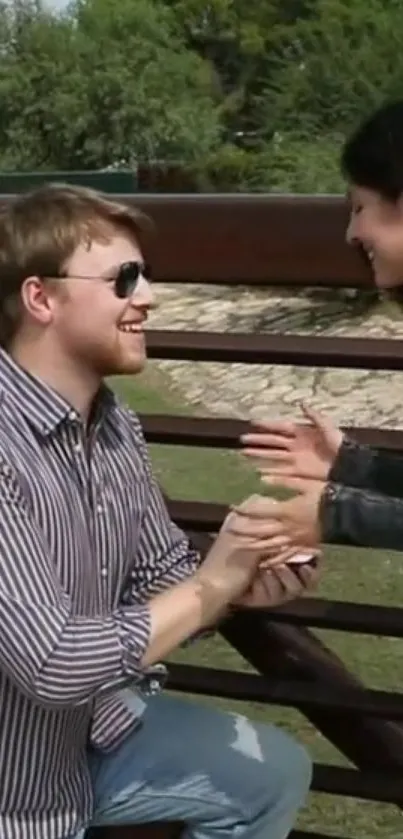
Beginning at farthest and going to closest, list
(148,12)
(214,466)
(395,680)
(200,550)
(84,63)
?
(148,12), (84,63), (214,466), (395,680), (200,550)

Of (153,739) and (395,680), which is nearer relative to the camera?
(153,739)

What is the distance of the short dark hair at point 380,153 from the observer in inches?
84.7

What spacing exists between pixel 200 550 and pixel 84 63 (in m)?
22.4

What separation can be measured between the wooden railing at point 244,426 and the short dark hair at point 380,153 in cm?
40

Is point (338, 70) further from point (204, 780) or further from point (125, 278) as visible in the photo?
point (204, 780)

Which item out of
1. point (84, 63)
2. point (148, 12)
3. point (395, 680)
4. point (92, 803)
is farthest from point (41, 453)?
point (148, 12)

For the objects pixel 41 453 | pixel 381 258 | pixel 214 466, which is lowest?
pixel 214 466

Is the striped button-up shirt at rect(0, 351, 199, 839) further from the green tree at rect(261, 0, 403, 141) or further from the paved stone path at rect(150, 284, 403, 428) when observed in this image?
the green tree at rect(261, 0, 403, 141)

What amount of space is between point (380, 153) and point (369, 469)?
448mm

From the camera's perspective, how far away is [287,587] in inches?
90.9

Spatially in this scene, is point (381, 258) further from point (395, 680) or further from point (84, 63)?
point (84, 63)

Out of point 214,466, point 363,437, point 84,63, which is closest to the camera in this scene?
point 363,437

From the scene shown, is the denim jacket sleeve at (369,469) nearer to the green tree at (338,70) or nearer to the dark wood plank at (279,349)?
the dark wood plank at (279,349)

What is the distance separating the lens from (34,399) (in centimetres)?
219
